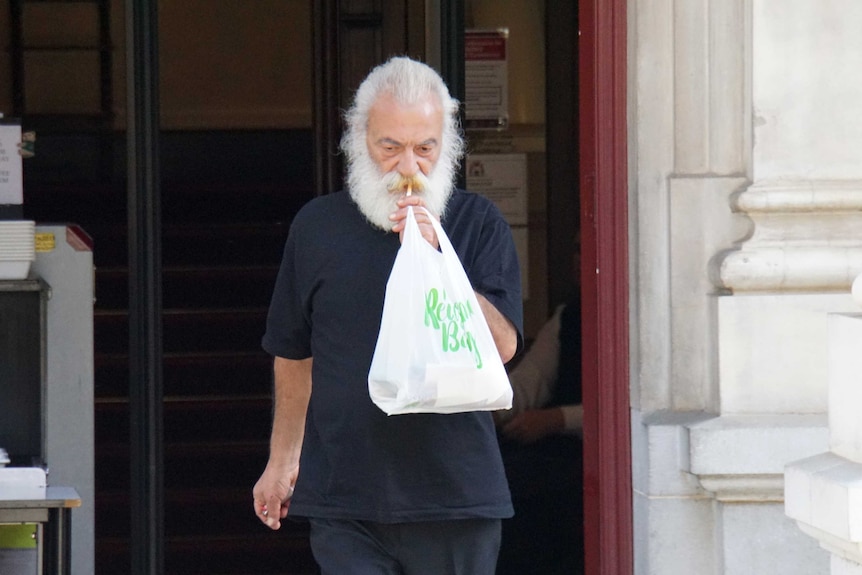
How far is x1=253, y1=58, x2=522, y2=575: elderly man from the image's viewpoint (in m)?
3.41

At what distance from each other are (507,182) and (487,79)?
51cm

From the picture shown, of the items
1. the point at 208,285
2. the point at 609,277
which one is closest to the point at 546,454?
the point at 609,277

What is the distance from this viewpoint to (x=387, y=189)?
137 inches

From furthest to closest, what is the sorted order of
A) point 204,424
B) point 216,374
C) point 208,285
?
point 208,285
point 216,374
point 204,424

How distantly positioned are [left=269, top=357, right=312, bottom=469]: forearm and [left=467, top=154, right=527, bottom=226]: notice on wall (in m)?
3.11

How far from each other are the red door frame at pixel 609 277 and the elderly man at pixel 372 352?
1.03 metres

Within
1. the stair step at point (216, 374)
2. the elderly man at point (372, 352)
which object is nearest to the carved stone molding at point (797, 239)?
the elderly man at point (372, 352)

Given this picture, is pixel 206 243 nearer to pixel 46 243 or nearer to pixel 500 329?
pixel 46 243

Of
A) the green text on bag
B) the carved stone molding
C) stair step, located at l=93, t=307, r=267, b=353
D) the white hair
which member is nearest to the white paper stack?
the white hair

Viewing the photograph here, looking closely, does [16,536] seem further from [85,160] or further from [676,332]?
[85,160]

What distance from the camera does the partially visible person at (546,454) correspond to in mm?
5645

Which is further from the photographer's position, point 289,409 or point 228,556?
point 228,556

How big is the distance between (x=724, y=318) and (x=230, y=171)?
816 centimetres

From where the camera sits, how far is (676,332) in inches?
176
